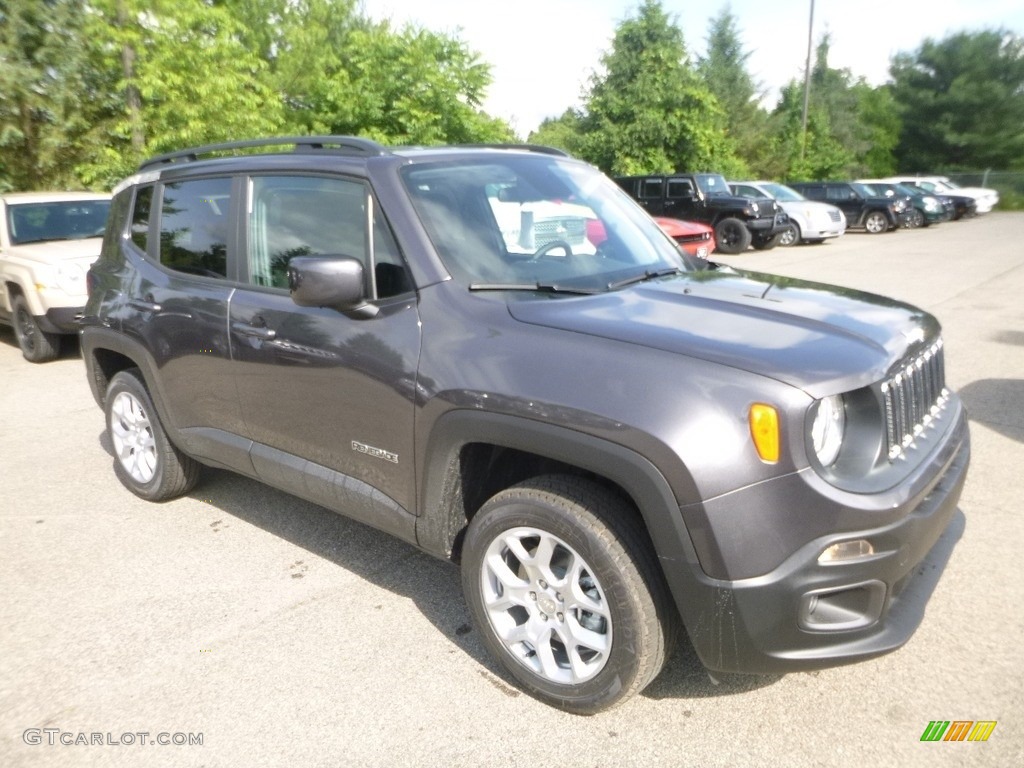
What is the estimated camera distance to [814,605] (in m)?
2.55

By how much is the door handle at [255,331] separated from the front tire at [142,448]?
1179mm

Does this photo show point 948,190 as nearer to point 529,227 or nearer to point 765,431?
point 529,227

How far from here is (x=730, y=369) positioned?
2.55 metres

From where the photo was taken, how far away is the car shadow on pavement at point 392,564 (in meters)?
3.14

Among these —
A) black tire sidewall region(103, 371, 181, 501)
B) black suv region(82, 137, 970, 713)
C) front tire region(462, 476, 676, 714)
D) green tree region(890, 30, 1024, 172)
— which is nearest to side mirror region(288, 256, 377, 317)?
black suv region(82, 137, 970, 713)

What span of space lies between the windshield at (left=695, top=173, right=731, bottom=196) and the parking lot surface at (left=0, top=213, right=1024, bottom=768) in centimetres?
1551

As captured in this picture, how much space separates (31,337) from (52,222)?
140cm

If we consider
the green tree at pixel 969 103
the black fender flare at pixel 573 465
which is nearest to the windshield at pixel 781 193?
the black fender flare at pixel 573 465

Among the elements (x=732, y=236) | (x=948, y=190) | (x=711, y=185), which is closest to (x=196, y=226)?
(x=732, y=236)

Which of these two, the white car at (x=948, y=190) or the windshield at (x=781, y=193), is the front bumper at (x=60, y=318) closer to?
the windshield at (x=781, y=193)

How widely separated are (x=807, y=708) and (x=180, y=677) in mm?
2252

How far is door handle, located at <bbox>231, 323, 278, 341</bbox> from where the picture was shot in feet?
12.3

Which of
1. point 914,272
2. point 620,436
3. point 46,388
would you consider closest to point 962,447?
point 620,436

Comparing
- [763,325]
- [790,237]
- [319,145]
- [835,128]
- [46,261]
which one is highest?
[835,128]
